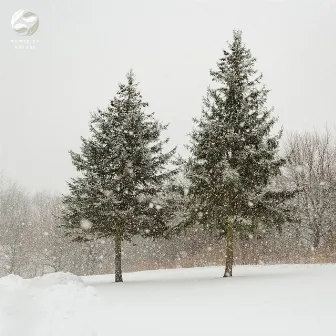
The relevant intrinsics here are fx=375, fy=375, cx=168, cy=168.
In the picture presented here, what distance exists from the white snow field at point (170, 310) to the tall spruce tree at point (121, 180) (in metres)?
4.91

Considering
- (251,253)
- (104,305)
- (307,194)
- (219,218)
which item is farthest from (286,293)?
(307,194)

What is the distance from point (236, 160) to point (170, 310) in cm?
831

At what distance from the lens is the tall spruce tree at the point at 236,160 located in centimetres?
1515

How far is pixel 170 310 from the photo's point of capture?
861 centimetres

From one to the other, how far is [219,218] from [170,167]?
372 cm

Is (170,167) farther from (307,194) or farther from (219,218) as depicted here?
(307,194)

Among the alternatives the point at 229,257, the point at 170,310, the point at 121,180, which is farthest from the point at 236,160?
the point at 170,310

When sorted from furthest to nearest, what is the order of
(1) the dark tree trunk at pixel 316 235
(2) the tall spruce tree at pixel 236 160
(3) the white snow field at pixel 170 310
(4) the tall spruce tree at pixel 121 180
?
(1) the dark tree trunk at pixel 316 235, (4) the tall spruce tree at pixel 121 180, (2) the tall spruce tree at pixel 236 160, (3) the white snow field at pixel 170 310

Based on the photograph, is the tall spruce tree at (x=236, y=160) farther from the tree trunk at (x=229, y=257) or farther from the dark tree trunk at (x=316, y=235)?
the dark tree trunk at (x=316, y=235)

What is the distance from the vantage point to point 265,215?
15.4 metres

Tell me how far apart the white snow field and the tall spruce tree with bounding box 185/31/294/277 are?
392 centimetres

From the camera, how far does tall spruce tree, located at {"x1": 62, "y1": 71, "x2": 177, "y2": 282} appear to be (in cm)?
1655

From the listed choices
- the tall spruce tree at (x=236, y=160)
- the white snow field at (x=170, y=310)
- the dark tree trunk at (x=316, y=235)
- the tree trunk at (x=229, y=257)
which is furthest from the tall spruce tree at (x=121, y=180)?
the dark tree trunk at (x=316, y=235)

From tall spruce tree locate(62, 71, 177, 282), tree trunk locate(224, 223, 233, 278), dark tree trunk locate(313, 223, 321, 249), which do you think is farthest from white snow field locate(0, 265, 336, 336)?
dark tree trunk locate(313, 223, 321, 249)
